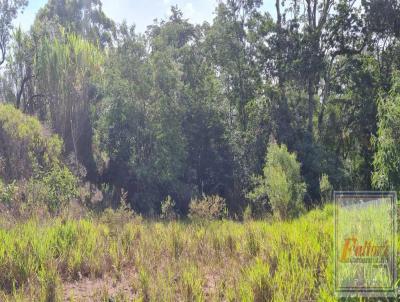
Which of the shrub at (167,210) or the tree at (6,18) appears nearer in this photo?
the shrub at (167,210)

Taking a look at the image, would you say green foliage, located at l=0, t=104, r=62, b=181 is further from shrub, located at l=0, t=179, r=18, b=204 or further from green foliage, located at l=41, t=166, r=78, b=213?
shrub, located at l=0, t=179, r=18, b=204

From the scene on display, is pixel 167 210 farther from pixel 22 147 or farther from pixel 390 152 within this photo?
pixel 390 152

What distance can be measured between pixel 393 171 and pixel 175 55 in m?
12.4

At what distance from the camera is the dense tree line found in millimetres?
14148

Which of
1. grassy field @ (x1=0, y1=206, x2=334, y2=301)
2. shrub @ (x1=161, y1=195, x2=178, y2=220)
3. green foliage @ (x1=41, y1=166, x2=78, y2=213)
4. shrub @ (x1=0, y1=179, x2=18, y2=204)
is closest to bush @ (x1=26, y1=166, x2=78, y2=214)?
green foliage @ (x1=41, y1=166, x2=78, y2=213)

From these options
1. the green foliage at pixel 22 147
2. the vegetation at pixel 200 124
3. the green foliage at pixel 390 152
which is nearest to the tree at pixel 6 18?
the vegetation at pixel 200 124

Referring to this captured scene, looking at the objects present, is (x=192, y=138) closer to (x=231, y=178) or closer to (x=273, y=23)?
(x=231, y=178)

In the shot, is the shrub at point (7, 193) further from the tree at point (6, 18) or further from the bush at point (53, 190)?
the tree at point (6, 18)

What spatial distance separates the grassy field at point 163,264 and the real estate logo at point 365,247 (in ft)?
0.49

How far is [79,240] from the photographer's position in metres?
5.30

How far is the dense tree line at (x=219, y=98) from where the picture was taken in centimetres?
A: 1415

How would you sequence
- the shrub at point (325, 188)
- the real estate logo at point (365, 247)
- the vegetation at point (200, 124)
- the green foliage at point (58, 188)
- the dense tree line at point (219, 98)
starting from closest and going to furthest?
the real estate logo at point (365, 247) → the vegetation at point (200, 124) → the green foliage at point (58, 188) → the shrub at point (325, 188) → the dense tree line at point (219, 98)

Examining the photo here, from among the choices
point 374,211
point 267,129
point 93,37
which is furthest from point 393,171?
point 93,37

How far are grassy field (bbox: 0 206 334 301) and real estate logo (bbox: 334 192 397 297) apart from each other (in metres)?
0.15
